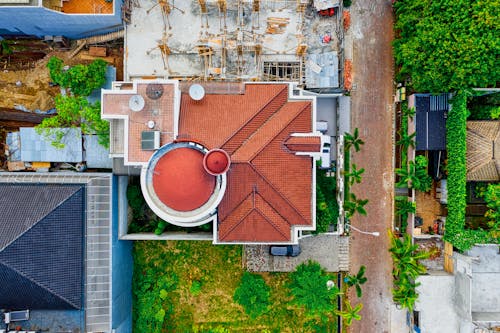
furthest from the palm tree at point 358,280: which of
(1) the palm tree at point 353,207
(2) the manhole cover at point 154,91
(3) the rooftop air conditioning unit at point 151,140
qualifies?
A: (2) the manhole cover at point 154,91

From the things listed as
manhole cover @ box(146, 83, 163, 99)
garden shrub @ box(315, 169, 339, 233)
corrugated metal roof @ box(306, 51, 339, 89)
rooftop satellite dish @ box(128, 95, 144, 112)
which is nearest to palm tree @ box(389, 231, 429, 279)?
garden shrub @ box(315, 169, 339, 233)

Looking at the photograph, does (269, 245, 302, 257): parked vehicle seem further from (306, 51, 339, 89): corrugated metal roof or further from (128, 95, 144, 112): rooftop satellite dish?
(128, 95, 144, 112): rooftop satellite dish

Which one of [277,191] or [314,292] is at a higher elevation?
[277,191]

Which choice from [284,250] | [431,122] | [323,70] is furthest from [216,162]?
[431,122]

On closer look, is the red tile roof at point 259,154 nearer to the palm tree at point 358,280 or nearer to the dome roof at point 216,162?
the dome roof at point 216,162

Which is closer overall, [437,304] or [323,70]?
[323,70]

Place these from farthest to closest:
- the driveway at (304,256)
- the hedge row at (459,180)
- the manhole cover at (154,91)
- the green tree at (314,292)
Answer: the driveway at (304,256)
the hedge row at (459,180)
the green tree at (314,292)
the manhole cover at (154,91)

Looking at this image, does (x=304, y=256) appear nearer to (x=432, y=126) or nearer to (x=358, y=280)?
(x=358, y=280)
